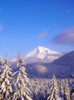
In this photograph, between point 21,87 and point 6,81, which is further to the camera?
point 6,81

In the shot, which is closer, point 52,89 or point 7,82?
point 7,82

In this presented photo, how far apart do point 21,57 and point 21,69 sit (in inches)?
79.7

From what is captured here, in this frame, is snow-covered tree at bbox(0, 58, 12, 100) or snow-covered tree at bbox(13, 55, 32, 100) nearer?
snow-covered tree at bbox(13, 55, 32, 100)

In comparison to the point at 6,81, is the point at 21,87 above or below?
below

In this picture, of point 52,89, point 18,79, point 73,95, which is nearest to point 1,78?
point 18,79

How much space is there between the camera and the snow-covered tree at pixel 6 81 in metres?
23.0

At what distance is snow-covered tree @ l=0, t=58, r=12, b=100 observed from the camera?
23.0 m

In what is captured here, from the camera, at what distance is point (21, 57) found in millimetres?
23500

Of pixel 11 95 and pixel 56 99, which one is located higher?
pixel 11 95

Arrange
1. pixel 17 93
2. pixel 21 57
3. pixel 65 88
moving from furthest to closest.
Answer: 1. pixel 65 88
2. pixel 21 57
3. pixel 17 93

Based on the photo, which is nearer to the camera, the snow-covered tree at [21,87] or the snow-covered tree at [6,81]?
the snow-covered tree at [21,87]

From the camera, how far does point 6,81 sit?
23.0m

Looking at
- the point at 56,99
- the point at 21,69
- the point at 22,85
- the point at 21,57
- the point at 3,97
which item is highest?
the point at 21,57

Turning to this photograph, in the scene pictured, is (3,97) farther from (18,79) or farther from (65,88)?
(65,88)
